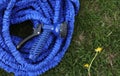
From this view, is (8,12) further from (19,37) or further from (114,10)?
(114,10)

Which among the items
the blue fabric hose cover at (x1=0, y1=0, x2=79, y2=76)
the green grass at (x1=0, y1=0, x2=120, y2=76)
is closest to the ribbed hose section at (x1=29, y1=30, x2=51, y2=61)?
the blue fabric hose cover at (x1=0, y1=0, x2=79, y2=76)

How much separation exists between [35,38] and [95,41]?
35 centimetres

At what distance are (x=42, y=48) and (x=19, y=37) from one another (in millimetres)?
157

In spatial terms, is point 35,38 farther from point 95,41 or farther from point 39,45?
point 95,41

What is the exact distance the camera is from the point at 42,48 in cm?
199

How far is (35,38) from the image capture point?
2.03 metres

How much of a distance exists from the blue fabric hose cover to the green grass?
0.27 ft

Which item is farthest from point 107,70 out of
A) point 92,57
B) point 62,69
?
point 62,69

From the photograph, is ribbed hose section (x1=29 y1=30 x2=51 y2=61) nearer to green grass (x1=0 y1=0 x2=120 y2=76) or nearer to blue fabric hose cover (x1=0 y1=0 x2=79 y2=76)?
blue fabric hose cover (x1=0 y1=0 x2=79 y2=76)

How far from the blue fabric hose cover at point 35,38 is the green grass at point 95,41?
8cm

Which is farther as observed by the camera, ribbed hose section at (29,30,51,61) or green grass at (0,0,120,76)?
green grass at (0,0,120,76)

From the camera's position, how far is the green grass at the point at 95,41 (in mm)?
2084

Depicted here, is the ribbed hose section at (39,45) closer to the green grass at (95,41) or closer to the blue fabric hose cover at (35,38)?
the blue fabric hose cover at (35,38)

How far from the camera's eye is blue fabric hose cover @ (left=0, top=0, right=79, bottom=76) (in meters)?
1.97
